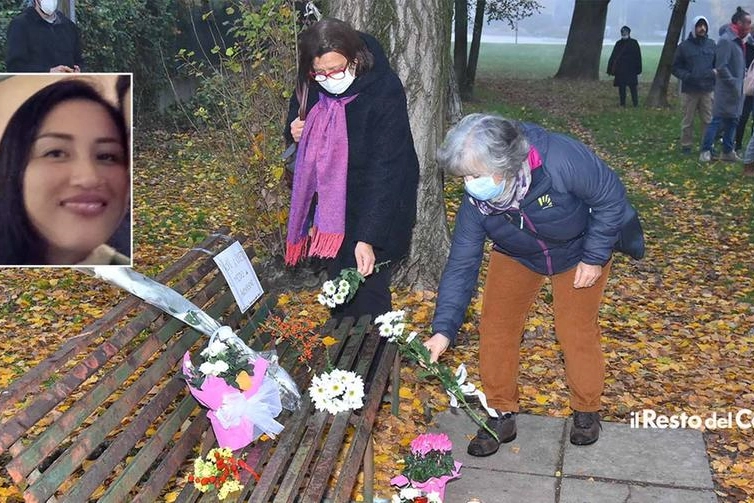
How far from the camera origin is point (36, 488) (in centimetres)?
237

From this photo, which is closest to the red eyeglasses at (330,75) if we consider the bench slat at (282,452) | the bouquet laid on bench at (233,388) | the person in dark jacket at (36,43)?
the bouquet laid on bench at (233,388)

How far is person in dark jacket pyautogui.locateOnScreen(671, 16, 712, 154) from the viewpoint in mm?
12156

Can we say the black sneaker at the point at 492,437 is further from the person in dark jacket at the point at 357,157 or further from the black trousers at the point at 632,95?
the black trousers at the point at 632,95

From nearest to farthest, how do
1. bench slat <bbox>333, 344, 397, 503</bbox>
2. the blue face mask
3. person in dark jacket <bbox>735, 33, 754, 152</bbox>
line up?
1. bench slat <bbox>333, 344, 397, 503</bbox>
2. the blue face mask
3. person in dark jacket <bbox>735, 33, 754, 152</bbox>

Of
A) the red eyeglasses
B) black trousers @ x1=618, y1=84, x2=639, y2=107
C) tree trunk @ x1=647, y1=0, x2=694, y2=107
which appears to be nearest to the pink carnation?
the red eyeglasses

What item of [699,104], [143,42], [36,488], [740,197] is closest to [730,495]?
[36,488]

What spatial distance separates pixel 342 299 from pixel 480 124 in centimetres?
89

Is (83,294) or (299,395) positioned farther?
(83,294)

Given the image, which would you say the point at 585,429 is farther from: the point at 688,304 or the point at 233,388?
the point at 688,304

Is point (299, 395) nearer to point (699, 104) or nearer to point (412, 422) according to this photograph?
point (412, 422)

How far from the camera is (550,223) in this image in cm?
356

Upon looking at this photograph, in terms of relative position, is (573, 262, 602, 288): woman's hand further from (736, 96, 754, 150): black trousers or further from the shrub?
(736, 96, 754, 150): black trousers

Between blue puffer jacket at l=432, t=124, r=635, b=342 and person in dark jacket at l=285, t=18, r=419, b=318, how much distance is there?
1.43 ft

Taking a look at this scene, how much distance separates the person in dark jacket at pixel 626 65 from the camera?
68.1ft
